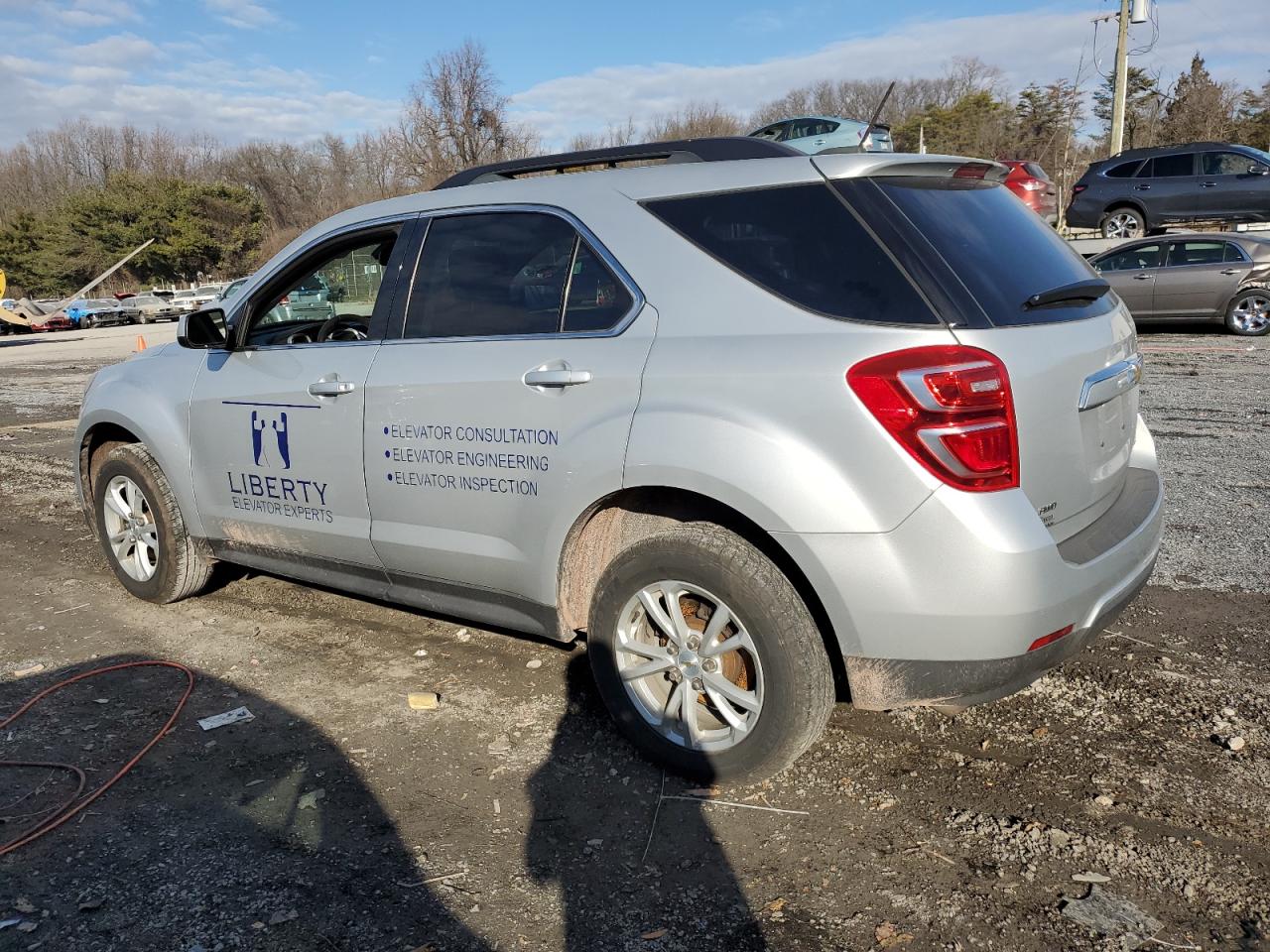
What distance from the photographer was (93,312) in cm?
4325

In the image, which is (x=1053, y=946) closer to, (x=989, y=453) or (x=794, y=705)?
(x=794, y=705)

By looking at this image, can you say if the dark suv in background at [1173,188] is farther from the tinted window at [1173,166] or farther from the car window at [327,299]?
the car window at [327,299]

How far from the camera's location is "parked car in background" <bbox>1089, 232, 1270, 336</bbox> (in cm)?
1327

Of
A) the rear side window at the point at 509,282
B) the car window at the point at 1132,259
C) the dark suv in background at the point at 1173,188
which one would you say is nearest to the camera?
the rear side window at the point at 509,282

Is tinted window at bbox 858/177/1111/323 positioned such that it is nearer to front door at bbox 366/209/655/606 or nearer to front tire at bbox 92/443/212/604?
front door at bbox 366/209/655/606

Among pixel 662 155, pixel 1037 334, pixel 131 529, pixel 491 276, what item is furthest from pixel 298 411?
pixel 1037 334

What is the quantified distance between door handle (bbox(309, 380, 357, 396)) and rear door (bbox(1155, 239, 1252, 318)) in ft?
44.4

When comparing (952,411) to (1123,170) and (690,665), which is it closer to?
(690,665)

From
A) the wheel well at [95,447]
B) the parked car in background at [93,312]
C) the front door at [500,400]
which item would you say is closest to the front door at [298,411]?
the front door at [500,400]

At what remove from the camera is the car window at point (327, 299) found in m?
4.07

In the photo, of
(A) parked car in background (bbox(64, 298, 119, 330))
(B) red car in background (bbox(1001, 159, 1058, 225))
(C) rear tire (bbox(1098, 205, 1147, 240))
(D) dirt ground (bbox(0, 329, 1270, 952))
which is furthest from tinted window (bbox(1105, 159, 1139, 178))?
(A) parked car in background (bbox(64, 298, 119, 330))

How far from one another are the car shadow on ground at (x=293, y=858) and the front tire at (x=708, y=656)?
0.76ft

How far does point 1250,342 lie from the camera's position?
42.7 ft

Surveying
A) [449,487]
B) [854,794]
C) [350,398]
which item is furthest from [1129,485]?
[350,398]
